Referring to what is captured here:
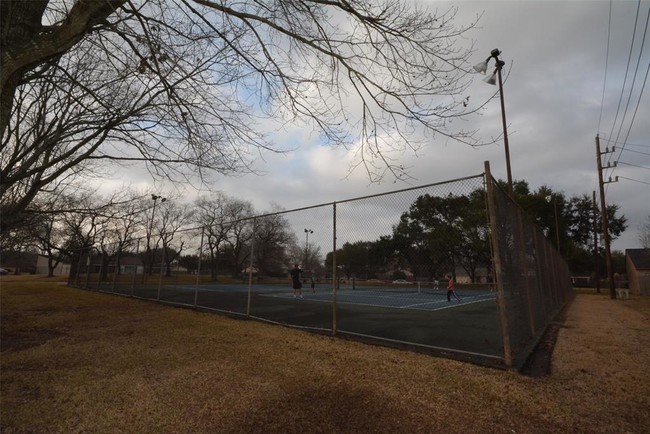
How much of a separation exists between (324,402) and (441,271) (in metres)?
4.25

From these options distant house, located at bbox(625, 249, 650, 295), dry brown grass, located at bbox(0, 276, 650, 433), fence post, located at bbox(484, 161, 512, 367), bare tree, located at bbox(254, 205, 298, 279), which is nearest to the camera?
dry brown grass, located at bbox(0, 276, 650, 433)

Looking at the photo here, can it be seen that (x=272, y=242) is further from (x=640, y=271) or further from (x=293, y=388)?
(x=640, y=271)

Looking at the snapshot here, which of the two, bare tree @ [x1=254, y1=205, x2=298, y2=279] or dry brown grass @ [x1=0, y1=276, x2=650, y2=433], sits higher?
bare tree @ [x1=254, y1=205, x2=298, y2=279]

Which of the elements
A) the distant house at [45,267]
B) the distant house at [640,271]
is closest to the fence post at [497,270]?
the distant house at [640,271]

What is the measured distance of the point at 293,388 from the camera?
13.2 feet

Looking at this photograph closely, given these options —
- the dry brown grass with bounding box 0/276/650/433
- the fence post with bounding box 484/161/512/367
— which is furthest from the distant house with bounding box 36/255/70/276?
the fence post with bounding box 484/161/512/367

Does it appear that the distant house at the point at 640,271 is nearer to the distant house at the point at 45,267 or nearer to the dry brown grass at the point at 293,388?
the dry brown grass at the point at 293,388

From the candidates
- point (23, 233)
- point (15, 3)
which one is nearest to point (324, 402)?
point (15, 3)

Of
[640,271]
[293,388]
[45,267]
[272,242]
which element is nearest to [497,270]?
[293,388]

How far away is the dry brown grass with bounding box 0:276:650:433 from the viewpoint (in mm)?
3227

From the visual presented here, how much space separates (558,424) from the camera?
127 inches

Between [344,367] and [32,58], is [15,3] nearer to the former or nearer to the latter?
[32,58]

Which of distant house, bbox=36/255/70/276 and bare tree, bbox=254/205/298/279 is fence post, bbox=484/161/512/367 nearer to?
bare tree, bbox=254/205/298/279

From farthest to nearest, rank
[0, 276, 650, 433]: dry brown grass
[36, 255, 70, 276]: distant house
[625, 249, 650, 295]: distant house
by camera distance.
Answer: [36, 255, 70, 276]: distant house, [625, 249, 650, 295]: distant house, [0, 276, 650, 433]: dry brown grass
